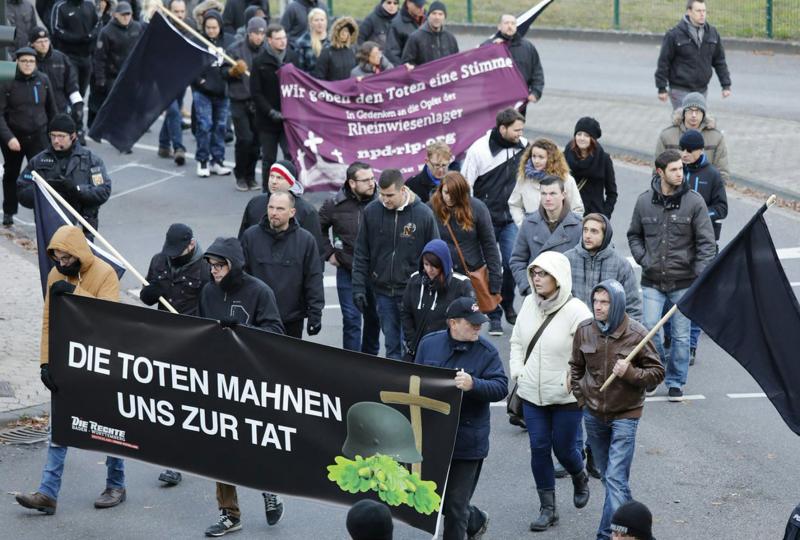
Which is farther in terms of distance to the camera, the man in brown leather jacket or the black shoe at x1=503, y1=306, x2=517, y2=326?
the black shoe at x1=503, y1=306, x2=517, y2=326

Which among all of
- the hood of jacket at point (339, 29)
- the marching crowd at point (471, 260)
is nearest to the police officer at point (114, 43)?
the marching crowd at point (471, 260)

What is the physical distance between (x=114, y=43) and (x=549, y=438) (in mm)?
12532

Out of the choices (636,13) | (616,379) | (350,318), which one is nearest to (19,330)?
(350,318)

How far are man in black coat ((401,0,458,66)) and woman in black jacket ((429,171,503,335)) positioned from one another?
6.62m

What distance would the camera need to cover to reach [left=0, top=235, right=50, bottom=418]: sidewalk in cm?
1184

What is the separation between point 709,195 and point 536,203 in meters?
1.49

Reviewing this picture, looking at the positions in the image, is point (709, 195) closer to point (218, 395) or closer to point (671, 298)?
point (671, 298)

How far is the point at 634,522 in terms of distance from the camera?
6363 millimetres

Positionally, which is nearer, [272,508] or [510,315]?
[272,508]

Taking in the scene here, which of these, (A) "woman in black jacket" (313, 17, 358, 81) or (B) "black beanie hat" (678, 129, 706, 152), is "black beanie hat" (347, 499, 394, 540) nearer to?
(B) "black beanie hat" (678, 129, 706, 152)

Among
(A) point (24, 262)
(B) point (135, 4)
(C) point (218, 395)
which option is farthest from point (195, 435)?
(B) point (135, 4)

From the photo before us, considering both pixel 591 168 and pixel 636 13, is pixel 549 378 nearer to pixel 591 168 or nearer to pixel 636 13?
pixel 591 168

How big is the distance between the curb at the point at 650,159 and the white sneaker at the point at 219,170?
456cm

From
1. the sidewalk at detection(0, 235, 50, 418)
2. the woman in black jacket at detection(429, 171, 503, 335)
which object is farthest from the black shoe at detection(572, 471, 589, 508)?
the sidewalk at detection(0, 235, 50, 418)
